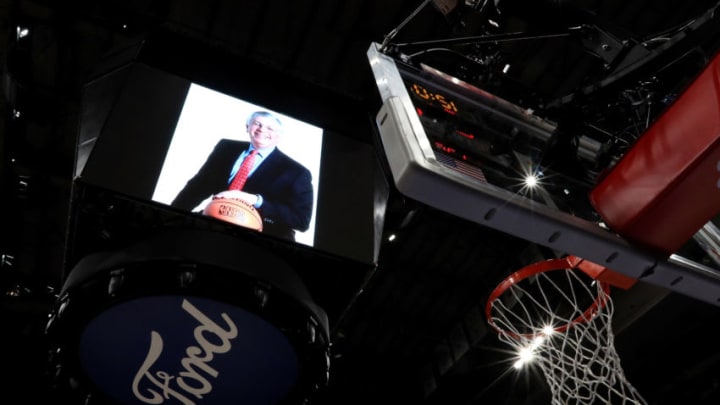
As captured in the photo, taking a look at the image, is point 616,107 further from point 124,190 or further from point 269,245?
point 124,190

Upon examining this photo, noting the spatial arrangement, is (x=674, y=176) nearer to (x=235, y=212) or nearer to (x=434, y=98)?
(x=434, y=98)

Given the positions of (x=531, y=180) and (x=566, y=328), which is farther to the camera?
(x=566, y=328)

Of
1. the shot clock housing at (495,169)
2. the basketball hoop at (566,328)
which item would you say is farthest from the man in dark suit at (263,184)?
the basketball hoop at (566,328)

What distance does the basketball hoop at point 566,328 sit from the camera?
A: 3488 millimetres

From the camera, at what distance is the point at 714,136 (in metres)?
1.68

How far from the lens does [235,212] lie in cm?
255

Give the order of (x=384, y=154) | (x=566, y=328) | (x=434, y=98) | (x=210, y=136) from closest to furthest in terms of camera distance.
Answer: (x=434, y=98), (x=210, y=136), (x=384, y=154), (x=566, y=328)

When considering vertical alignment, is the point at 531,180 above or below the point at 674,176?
below

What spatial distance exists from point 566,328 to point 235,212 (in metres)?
2.98

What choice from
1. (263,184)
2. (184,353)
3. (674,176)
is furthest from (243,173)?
(674,176)

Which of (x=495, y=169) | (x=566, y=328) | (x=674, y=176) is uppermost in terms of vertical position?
(x=674, y=176)

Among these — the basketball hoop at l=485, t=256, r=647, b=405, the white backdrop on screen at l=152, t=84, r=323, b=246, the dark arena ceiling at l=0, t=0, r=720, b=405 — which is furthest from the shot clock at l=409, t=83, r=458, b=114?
the basketball hoop at l=485, t=256, r=647, b=405

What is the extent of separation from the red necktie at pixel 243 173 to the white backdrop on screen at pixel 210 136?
17cm

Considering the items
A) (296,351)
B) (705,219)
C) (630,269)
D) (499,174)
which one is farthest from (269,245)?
(705,219)
